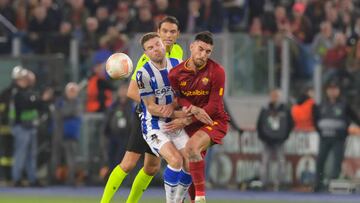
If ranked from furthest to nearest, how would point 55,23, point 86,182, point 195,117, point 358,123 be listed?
point 55,23 → point 86,182 → point 358,123 → point 195,117

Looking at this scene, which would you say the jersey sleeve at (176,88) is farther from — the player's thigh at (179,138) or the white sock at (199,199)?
the white sock at (199,199)

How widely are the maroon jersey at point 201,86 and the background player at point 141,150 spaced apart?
1.39 feet

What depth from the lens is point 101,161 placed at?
80.0ft

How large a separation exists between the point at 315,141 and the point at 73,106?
15.7 ft

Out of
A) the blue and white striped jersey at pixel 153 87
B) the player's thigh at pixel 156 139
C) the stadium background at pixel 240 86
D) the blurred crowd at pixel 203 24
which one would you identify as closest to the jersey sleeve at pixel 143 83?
the blue and white striped jersey at pixel 153 87

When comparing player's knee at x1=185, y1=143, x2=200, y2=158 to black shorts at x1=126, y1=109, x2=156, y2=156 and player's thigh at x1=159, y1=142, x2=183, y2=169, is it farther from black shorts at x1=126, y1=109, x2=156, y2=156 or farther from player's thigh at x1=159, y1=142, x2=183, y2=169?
black shorts at x1=126, y1=109, x2=156, y2=156

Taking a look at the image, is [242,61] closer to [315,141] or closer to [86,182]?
[315,141]

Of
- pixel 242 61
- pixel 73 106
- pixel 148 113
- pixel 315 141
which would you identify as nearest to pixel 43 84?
pixel 73 106

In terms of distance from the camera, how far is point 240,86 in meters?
23.9

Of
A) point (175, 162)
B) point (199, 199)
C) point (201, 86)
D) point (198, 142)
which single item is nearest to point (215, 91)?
point (201, 86)

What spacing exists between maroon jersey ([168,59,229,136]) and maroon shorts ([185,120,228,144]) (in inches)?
4.4

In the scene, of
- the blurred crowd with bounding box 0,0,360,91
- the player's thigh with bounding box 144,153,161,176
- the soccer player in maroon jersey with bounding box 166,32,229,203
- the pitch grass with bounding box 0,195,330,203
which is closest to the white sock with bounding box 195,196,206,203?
the soccer player in maroon jersey with bounding box 166,32,229,203

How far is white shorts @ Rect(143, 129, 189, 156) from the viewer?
1423 cm

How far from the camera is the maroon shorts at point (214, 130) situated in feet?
47.2
